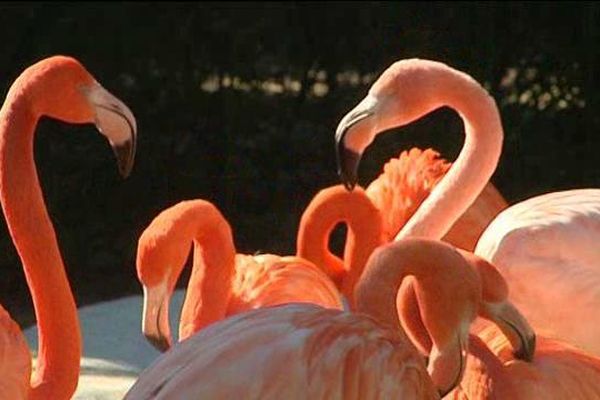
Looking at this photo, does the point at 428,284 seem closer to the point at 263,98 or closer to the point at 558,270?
the point at 558,270

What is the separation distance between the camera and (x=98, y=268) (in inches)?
325

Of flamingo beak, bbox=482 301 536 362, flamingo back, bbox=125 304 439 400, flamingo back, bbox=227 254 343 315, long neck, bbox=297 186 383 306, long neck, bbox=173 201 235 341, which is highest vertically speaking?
flamingo back, bbox=125 304 439 400

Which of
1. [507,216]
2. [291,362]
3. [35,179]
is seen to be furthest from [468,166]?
[291,362]

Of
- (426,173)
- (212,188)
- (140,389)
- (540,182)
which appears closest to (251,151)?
(212,188)

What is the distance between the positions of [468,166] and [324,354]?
192 cm

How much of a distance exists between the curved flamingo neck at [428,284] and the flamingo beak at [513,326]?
0.53 ft

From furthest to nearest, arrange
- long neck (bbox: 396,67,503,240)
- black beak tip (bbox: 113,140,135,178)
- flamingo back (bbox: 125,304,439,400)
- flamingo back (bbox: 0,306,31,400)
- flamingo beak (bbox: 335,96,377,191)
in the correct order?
1. long neck (bbox: 396,67,503,240)
2. flamingo beak (bbox: 335,96,377,191)
3. black beak tip (bbox: 113,140,135,178)
4. flamingo back (bbox: 0,306,31,400)
5. flamingo back (bbox: 125,304,439,400)

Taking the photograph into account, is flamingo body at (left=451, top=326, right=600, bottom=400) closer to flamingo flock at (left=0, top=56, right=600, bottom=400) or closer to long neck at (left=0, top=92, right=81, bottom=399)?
flamingo flock at (left=0, top=56, right=600, bottom=400)

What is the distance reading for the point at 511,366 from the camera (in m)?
4.15

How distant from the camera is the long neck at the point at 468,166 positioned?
5.29 m

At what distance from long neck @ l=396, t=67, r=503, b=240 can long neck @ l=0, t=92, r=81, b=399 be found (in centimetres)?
136

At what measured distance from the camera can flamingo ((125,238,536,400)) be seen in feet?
11.3

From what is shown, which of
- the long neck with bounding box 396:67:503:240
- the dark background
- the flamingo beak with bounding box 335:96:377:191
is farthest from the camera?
the dark background

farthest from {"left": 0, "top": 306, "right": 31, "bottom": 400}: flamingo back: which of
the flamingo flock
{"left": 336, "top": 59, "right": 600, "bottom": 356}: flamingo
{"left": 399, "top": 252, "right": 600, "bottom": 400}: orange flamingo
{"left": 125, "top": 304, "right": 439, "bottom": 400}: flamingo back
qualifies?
{"left": 336, "top": 59, "right": 600, "bottom": 356}: flamingo
